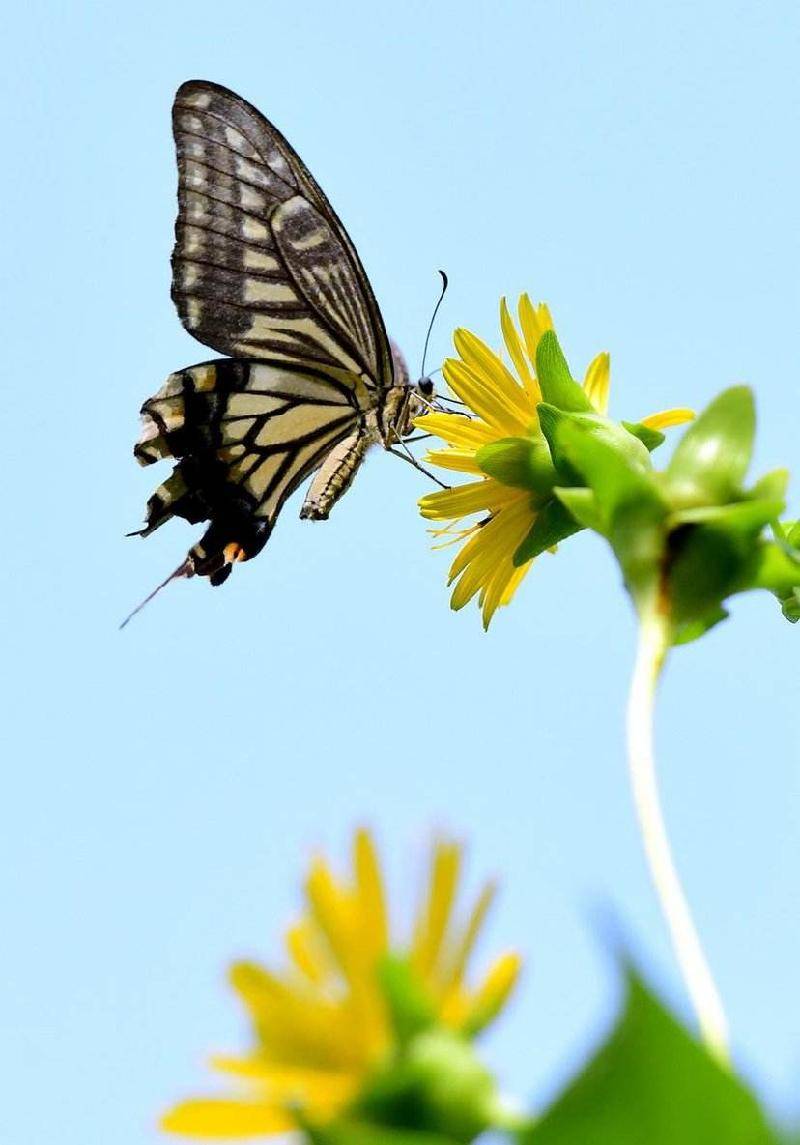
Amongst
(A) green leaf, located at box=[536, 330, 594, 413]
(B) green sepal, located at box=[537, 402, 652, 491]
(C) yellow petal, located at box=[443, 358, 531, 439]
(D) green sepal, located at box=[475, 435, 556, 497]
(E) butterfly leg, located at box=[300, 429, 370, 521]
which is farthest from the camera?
(E) butterfly leg, located at box=[300, 429, 370, 521]

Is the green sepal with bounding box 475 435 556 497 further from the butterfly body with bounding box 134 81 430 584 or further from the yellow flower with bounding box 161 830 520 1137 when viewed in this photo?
the butterfly body with bounding box 134 81 430 584

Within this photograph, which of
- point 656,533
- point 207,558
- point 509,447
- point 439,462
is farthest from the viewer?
point 207,558

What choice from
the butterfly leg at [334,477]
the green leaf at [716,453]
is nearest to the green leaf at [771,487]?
the green leaf at [716,453]

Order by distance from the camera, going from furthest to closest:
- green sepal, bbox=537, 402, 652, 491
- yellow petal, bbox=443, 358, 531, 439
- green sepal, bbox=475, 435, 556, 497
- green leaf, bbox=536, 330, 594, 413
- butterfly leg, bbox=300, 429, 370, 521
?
butterfly leg, bbox=300, 429, 370, 521
yellow petal, bbox=443, 358, 531, 439
green sepal, bbox=475, 435, 556, 497
green leaf, bbox=536, 330, 594, 413
green sepal, bbox=537, 402, 652, 491

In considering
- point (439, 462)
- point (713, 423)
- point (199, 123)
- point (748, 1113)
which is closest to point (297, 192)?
point (199, 123)

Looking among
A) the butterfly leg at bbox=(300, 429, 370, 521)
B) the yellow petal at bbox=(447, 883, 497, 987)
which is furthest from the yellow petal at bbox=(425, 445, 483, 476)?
the butterfly leg at bbox=(300, 429, 370, 521)

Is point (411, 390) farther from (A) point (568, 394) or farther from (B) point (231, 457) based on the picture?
(A) point (568, 394)
